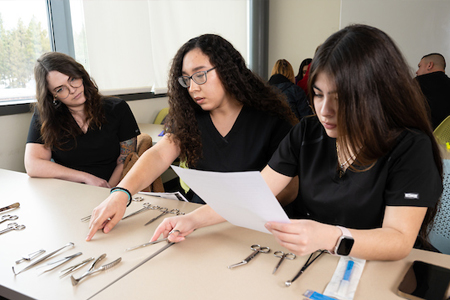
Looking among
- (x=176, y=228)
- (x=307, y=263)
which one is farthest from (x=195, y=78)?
(x=307, y=263)

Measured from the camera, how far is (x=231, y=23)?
5.16 meters

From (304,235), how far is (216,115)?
3.22 ft

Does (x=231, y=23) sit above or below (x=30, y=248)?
above

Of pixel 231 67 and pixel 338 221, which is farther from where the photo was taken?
pixel 231 67

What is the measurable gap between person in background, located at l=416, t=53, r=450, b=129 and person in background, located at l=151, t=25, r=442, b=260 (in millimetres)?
2511

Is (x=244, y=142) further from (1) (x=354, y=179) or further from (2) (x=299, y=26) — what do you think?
(2) (x=299, y=26)

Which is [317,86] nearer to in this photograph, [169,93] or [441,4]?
[169,93]

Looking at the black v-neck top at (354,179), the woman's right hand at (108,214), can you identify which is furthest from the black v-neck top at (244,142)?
the woman's right hand at (108,214)

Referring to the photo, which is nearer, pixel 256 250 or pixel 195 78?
pixel 256 250

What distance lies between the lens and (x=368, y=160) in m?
0.96

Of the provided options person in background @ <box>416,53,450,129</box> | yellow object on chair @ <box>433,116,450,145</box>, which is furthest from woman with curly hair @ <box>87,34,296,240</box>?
person in background @ <box>416,53,450,129</box>

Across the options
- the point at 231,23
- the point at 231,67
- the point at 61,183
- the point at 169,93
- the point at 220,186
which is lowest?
the point at 61,183

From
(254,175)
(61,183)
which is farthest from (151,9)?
(254,175)

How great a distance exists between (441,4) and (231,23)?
107 inches
